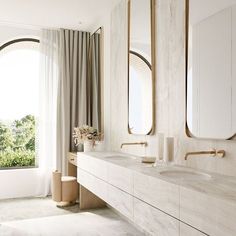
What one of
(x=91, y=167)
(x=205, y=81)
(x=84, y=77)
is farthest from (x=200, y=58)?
(x=84, y=77)

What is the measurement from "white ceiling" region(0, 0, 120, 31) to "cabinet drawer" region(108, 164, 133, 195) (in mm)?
2130

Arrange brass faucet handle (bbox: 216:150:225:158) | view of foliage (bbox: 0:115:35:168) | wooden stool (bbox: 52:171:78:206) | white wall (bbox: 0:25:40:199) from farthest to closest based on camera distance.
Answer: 1. view of foliage (bbox: 0:115:35:168)
2. white wall (bbox: 0:25:40:199)
3. wooden stool (bbox: 52:171:78:206)
4. brass faucet handle (bbox: 216:150:225:158)

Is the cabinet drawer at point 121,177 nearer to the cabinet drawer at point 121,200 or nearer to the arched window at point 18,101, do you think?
the cabinet drawer at point 121,200

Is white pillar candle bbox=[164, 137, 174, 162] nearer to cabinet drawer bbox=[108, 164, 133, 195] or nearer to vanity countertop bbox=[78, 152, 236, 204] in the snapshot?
vanity countertop bbox=[78, 152, 236, 204]

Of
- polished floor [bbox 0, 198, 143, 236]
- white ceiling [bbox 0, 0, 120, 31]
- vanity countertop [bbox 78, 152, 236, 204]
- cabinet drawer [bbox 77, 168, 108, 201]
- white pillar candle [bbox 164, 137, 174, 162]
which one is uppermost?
white ceiling [bbox 0, 0, 120, 31]

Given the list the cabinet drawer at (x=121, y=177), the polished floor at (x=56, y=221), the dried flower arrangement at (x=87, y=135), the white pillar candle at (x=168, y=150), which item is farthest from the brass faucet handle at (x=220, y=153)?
the dried flower arrangement at (x=87, y=135)

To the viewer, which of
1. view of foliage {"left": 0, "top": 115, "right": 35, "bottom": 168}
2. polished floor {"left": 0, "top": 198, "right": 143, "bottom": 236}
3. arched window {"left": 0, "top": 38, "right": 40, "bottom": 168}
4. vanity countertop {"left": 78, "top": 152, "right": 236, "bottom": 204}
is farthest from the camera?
view of foliage {"left": 0, "top": 115, "right": 35, "bottom": 168}

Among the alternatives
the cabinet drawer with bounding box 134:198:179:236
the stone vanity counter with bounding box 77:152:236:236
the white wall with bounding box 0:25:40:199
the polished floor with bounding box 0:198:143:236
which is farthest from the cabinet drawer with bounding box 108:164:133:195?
the white wall with bounding box 0:25:40:199

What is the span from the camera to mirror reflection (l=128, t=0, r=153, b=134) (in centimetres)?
276

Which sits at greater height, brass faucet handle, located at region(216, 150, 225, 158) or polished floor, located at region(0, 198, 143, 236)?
brass faucet handle, located at region(216, 150, 225, 158)

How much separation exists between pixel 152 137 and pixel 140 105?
1.24 ft

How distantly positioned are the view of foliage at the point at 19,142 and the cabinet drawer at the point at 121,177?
2887 millimetres

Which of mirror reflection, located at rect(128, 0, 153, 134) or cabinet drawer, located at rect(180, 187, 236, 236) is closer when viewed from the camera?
cabinet drawer, located at rect(180, 187, 236, 236)

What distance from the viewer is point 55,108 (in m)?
4.40
